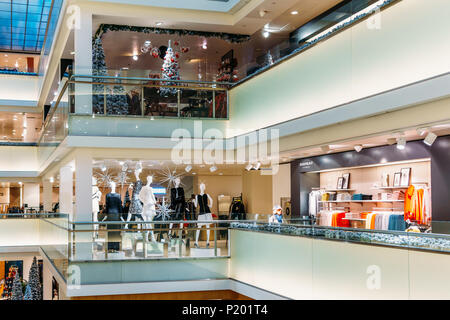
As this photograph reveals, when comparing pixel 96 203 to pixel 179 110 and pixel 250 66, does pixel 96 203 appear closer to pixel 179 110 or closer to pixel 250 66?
pixel 179 110

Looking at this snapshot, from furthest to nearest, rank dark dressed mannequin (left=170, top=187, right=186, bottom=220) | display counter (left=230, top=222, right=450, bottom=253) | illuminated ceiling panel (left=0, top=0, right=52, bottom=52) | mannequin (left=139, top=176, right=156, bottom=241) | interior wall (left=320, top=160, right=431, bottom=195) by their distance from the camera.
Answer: illuminated ceiling panel (left=0, top=0, right=52, bottom=52)
dark dressed mannequin (left=170, top=187, right=186, bottom=220)
mannequin (left=139, top=176, right=156, bottom=241)
interior wall (left=320, top=160, right=431, bottom=195)
display counter (left=230, top=222, right=450, bottom=253)

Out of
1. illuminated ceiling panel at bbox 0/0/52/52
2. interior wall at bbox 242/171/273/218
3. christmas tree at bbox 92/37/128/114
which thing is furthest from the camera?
illuminated ceiling panel at bbox 0/0/52/52

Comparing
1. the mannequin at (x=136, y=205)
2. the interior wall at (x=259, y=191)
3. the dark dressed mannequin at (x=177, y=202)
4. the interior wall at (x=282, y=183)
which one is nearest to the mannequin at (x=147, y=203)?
the mannequin at (x=136, y=205)

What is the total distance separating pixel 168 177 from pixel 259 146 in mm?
4005

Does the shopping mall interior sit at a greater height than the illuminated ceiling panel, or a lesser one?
lesser

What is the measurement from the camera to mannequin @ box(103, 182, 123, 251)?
9.97m

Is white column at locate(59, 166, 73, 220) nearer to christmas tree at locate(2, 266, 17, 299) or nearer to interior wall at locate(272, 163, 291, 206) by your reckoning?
interior wall at locate(272, 163, 291, 206)

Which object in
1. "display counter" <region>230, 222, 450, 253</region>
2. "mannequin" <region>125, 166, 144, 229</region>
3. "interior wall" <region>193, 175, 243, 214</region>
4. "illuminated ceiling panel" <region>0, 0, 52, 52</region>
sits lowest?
"display counter" <region>230, 222, 450, 253</region>

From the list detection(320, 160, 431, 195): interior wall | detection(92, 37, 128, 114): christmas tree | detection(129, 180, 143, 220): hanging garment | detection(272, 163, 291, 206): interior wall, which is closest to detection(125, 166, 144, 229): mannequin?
detection(129, 180, 143, 220): hanging garment

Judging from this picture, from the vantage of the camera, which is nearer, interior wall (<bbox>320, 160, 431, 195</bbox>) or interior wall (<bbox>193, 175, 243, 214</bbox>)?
interior wall (<bbox>320, 160, 431, 195</bbox>)

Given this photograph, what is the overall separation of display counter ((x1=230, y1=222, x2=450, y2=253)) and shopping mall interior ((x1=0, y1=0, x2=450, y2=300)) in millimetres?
22

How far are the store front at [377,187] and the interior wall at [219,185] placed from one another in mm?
6238

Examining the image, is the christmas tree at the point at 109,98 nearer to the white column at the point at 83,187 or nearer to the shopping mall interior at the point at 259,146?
the shopping mall interior at the point at 259,146

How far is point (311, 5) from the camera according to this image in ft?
42.1
